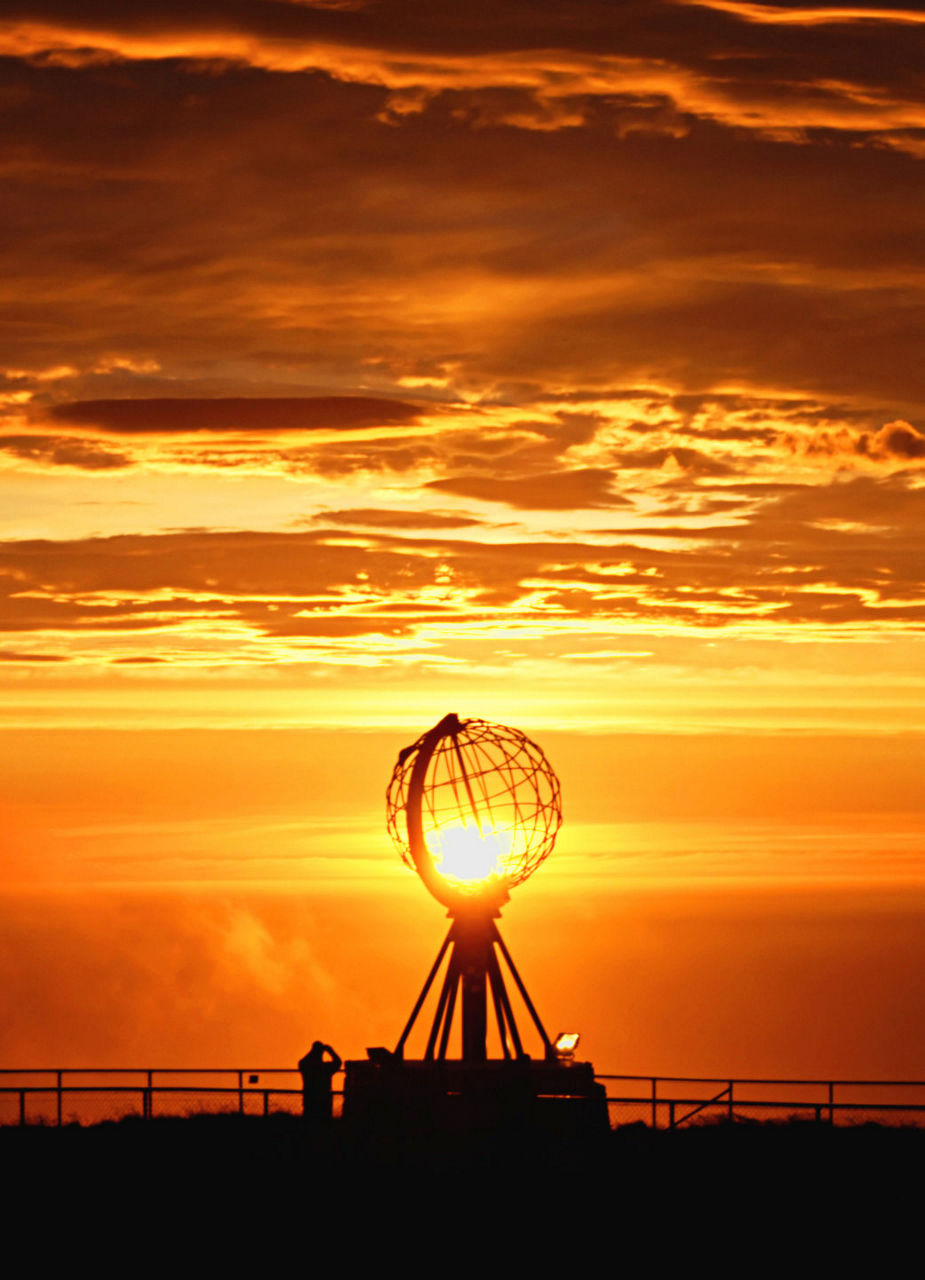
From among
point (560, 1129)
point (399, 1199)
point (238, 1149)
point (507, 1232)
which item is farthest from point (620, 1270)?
point (238, 1149)

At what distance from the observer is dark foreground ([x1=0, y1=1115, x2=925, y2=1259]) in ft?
81.1

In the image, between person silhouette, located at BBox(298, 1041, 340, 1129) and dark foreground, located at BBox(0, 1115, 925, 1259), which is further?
person silhouette, located at BBox(298, 1041, 340, 1129)

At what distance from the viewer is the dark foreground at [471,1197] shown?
24719mm

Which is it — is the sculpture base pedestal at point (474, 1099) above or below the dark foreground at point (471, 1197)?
above

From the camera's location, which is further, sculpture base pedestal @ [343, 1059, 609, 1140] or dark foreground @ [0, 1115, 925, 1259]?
sculpture base pedestal @ [343, 1059, 609, 1140]

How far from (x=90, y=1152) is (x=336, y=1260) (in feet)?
28.1

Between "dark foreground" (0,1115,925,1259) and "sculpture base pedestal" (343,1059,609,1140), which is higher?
"sculpture base pedestal" (343,1059,609,1140)

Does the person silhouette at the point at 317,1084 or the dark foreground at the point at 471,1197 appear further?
the person silhouette at the point at 317,1084

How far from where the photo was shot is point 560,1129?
30.4m

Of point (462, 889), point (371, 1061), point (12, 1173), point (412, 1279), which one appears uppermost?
point (462, 889)

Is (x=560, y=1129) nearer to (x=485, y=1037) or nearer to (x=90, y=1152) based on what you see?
(x=485, y=1037)

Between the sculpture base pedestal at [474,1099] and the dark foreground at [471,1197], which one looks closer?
the dark foreground at [471,1197]

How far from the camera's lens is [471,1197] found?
1085 inches

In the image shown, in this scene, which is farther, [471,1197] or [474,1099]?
[474,1099]
